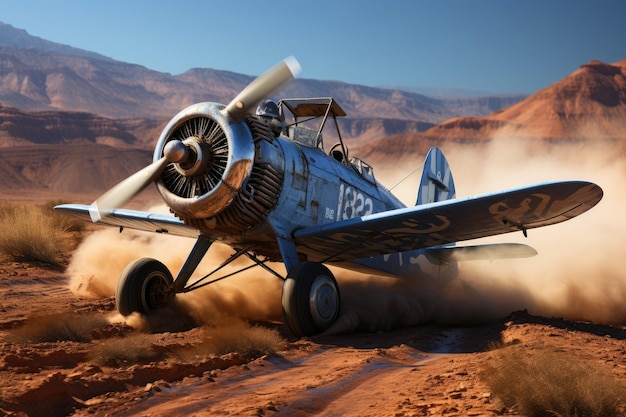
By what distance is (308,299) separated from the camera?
25.3 ft

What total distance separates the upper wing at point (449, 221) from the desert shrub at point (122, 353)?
9.36 ft

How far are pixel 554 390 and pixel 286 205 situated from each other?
462 cm

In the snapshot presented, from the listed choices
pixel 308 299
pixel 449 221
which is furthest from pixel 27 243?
pixel 449 221

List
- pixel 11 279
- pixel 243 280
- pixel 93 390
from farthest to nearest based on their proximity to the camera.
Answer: pixel 11 279, pixel 243 280, pixel 93 390

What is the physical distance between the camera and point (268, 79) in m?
7.70

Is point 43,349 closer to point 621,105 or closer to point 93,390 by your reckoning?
point 93,390

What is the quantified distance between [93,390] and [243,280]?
6071mm

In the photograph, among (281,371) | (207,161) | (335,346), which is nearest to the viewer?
(281,371)

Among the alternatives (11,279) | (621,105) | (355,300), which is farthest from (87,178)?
(621,105)

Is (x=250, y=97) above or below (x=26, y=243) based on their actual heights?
above

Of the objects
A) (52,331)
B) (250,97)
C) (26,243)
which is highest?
(250,97)

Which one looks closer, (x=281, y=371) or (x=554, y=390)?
(x=554, y=390)

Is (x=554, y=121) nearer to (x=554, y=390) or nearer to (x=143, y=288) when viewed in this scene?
(x=143, y=288)

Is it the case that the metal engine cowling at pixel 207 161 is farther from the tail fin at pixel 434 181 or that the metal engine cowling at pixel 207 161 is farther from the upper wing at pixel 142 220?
the tail fin at pixel 434 181
